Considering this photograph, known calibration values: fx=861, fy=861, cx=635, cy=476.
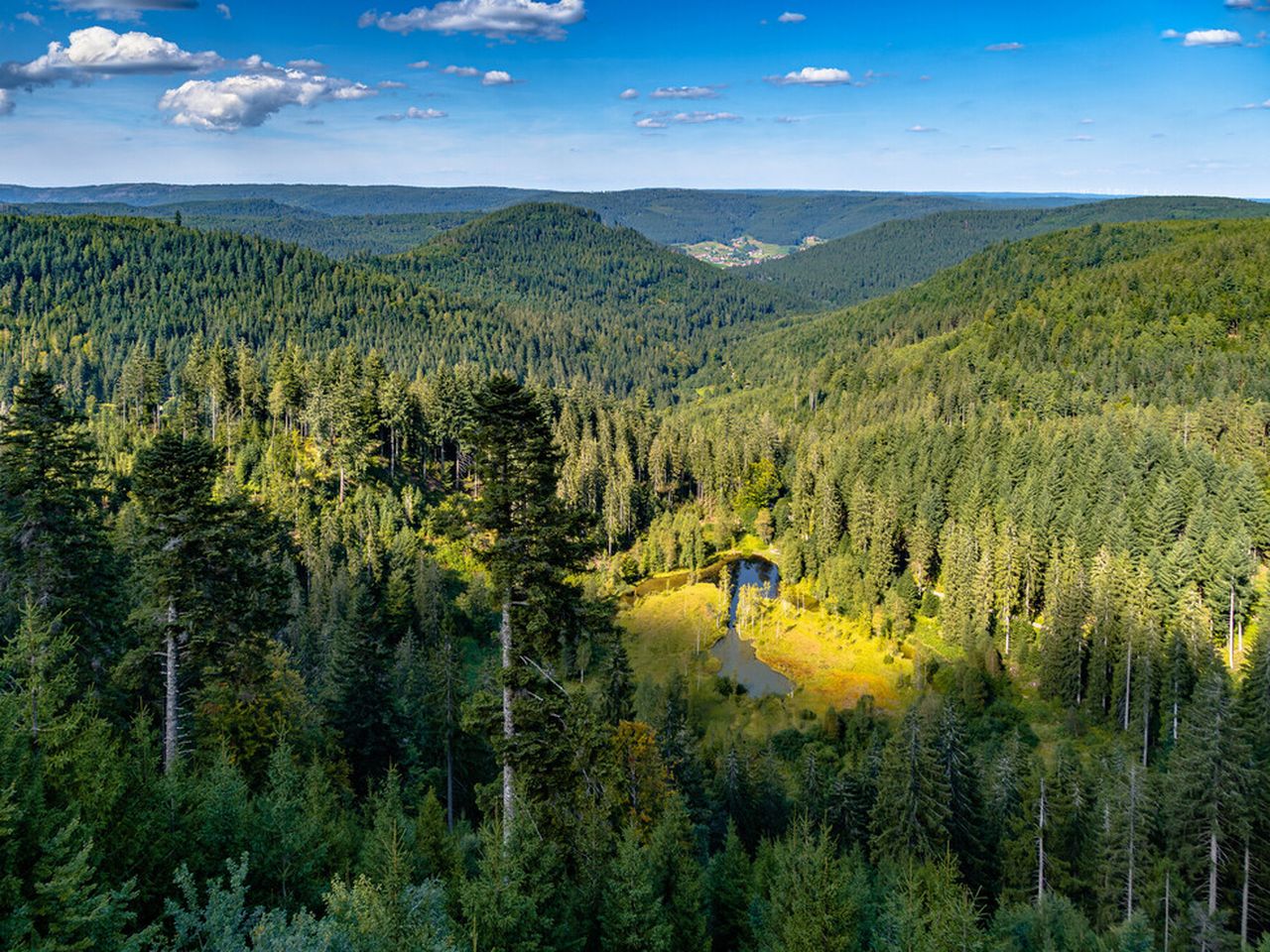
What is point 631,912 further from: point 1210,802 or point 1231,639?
point 1231,639

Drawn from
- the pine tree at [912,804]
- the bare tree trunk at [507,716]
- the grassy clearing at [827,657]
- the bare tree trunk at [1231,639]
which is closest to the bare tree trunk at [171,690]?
the bare tree trunk at [507,716]

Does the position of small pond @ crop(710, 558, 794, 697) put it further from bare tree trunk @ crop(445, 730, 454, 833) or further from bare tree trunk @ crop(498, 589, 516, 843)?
bare tree trunk @ crop(498, 589, 516, 843)

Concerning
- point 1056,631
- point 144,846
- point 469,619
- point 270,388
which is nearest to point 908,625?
point 1056,631

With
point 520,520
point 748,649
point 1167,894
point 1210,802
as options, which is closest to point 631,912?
point 520,520

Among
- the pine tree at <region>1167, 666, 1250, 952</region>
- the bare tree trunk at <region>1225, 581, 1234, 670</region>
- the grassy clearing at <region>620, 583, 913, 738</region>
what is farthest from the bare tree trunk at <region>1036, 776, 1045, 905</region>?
the bare tree trunk at <region>1225, 581, 1234, 670</region>

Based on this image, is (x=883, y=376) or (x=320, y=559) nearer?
(x=320, y=559)

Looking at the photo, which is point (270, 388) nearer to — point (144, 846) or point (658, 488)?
point (658, 488)
